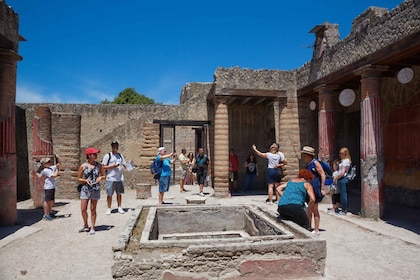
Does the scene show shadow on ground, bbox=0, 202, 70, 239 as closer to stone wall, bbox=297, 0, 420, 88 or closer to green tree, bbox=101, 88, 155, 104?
stone wall, bbox=297, 0, 420, 88

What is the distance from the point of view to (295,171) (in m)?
11.8

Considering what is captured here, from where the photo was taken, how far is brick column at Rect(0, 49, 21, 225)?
731cm

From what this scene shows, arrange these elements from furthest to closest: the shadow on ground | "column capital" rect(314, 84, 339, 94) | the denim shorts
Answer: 1. "column capital" rect(314, 84, 339, 94)
2. the shadow on ground
3. the denim shorts

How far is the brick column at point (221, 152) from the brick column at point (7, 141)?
5906 millimetres

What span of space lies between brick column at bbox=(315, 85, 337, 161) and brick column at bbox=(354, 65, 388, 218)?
6.64 ft

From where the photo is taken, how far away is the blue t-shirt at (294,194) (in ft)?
18.3

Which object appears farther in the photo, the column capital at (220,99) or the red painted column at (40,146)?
the column capital at (220,99)

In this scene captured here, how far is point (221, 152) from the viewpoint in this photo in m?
11.4

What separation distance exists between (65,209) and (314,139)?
8330 millimetres

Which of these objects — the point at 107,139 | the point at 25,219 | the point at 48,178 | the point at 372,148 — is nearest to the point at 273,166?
the point at 372,148

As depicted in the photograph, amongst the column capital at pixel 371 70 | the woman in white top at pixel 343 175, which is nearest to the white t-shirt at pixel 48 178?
the woman in white top at pixel 343 175

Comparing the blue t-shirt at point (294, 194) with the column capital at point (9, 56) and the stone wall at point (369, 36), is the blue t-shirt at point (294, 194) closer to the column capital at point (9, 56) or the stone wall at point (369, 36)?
the stone wall at point (369, 36)

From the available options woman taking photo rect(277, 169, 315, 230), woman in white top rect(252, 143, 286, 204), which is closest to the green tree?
woman in white top rect(252, 143, 286, 204)

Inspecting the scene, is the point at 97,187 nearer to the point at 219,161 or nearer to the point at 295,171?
the point at 219,161
